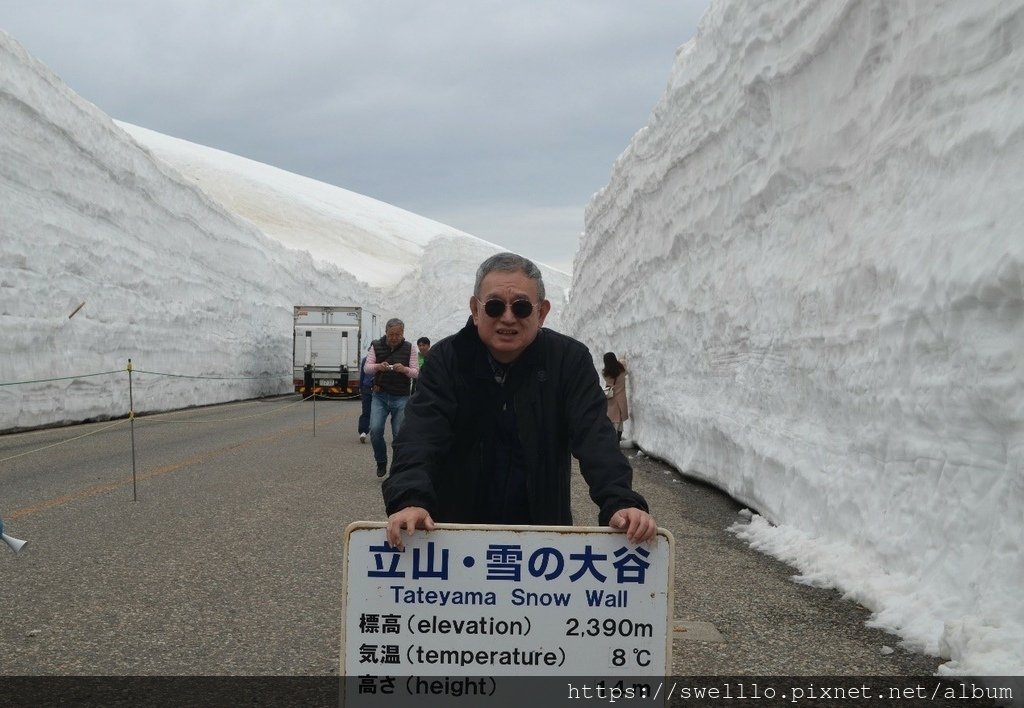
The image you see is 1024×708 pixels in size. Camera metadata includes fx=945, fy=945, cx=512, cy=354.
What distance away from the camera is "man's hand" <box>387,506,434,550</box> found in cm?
240

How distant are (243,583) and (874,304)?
390 centimetres

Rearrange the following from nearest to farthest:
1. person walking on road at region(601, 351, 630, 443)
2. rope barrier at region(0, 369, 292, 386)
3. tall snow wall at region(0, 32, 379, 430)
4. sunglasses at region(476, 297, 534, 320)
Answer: sunglasses at region(476, 297, 534, 320) → person walking on road at region(601, 351, 630, 443) → rope barrier at region(0, 369, 292, 386) → tall snow wall at region(0, 32, 379, 430)

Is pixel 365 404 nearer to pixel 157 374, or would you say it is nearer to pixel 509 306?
pixel 509 306

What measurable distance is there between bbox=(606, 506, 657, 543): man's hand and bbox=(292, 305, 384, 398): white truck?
92.0 feet

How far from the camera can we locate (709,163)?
1046cm

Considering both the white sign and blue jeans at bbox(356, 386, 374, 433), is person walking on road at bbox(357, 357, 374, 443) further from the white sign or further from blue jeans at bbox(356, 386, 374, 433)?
the white sign

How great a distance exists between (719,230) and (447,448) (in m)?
7.69

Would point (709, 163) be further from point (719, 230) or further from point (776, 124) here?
point (776, 124)

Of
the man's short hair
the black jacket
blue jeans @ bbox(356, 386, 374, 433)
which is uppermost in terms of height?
the man's short hair

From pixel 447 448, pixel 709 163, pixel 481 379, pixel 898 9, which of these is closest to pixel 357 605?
pixel 447 448

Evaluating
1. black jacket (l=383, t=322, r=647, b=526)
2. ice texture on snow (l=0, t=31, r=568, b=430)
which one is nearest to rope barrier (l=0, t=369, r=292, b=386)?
ice texture on snow (l=0, t=31, r=568, b=430)

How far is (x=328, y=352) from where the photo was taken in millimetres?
30234

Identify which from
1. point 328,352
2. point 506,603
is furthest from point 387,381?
point 328,352

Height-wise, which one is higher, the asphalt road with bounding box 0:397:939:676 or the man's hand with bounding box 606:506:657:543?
the man's hand with bounding box 606:506:657:543
